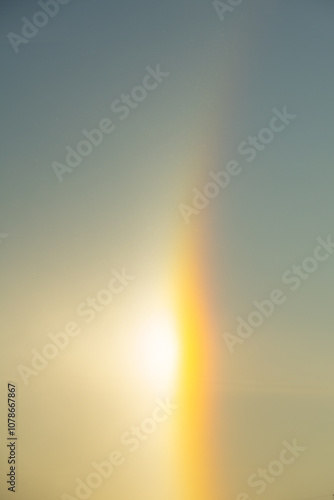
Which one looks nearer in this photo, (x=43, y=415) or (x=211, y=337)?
(x=43, y=415)

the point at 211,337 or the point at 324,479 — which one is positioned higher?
the point at 211,337

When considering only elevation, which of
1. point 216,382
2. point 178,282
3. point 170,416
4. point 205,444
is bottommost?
point 205,444

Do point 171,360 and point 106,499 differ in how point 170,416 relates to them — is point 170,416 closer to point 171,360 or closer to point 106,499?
point 171,360

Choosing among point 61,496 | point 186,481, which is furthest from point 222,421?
point 61,496

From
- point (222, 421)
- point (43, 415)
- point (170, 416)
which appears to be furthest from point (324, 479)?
point (43, 415)

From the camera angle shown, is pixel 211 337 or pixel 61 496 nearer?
pixel 61 496

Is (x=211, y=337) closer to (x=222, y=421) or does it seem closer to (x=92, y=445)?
(x=222, y=421)

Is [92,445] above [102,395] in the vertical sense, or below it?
below

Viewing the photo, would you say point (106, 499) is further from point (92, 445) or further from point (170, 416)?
point (170, 416)
